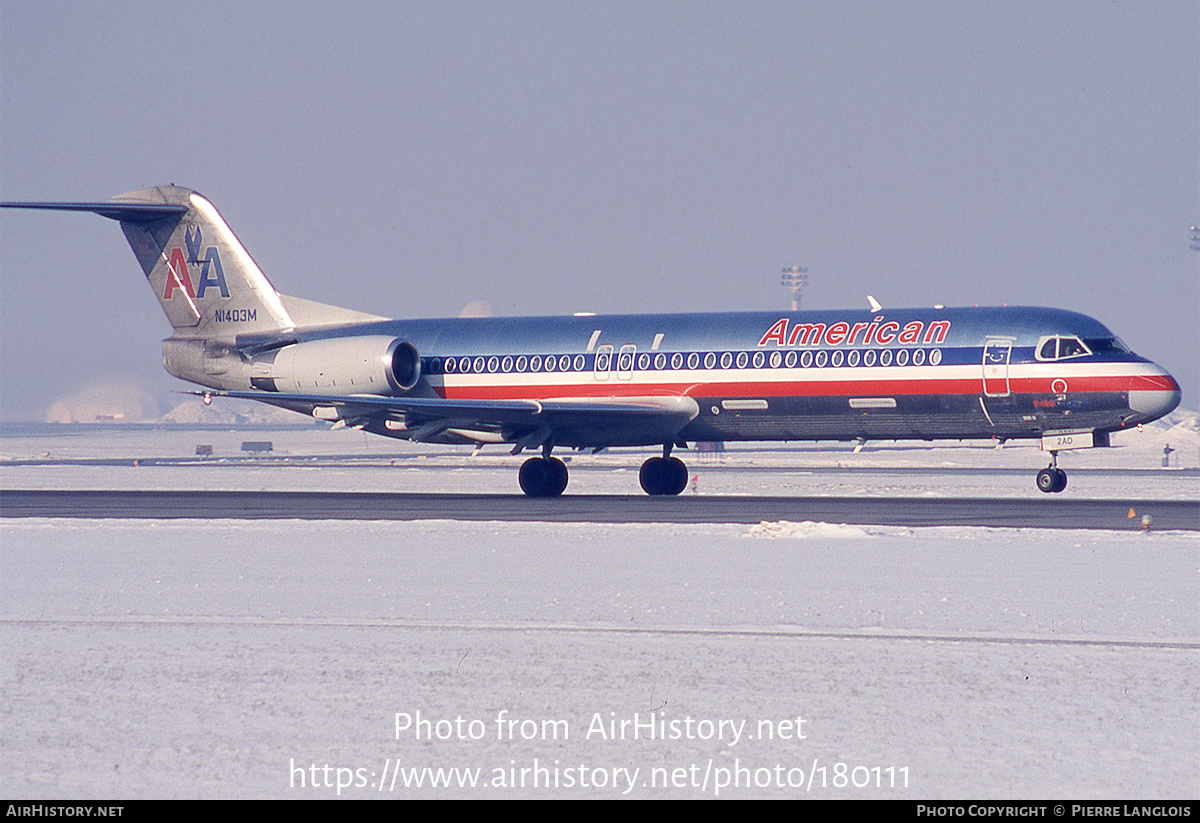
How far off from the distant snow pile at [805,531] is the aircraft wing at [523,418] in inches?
393

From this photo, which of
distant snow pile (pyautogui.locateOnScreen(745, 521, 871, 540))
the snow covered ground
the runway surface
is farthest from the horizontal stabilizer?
distant snow pile (pyautogui.locateOnScreen(745, 521, 871, 540))

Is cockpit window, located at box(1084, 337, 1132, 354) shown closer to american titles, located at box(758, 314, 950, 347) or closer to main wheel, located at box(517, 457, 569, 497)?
american titles, located at box(758, 314, 950, 347)

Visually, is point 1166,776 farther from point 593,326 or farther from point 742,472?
point 742,472

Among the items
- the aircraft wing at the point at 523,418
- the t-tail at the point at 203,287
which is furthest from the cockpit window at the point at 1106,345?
the t-tail at the point at 203,287

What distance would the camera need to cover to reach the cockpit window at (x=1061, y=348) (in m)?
25.9

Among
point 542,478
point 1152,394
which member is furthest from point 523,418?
point 1152,394

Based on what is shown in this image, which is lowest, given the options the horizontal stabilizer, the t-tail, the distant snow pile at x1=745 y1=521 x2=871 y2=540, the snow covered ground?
the snow covered ground

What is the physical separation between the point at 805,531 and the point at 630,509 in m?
6.23

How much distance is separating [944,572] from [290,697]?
8066mm

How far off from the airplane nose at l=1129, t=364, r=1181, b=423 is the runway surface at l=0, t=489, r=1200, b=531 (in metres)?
1.84

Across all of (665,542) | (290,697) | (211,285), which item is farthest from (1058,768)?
(211,285)

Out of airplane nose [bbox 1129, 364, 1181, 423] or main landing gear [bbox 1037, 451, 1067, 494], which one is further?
main landing gear [bbox 1037, 451, 1067, 494]

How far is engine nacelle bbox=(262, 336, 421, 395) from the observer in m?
30.7
